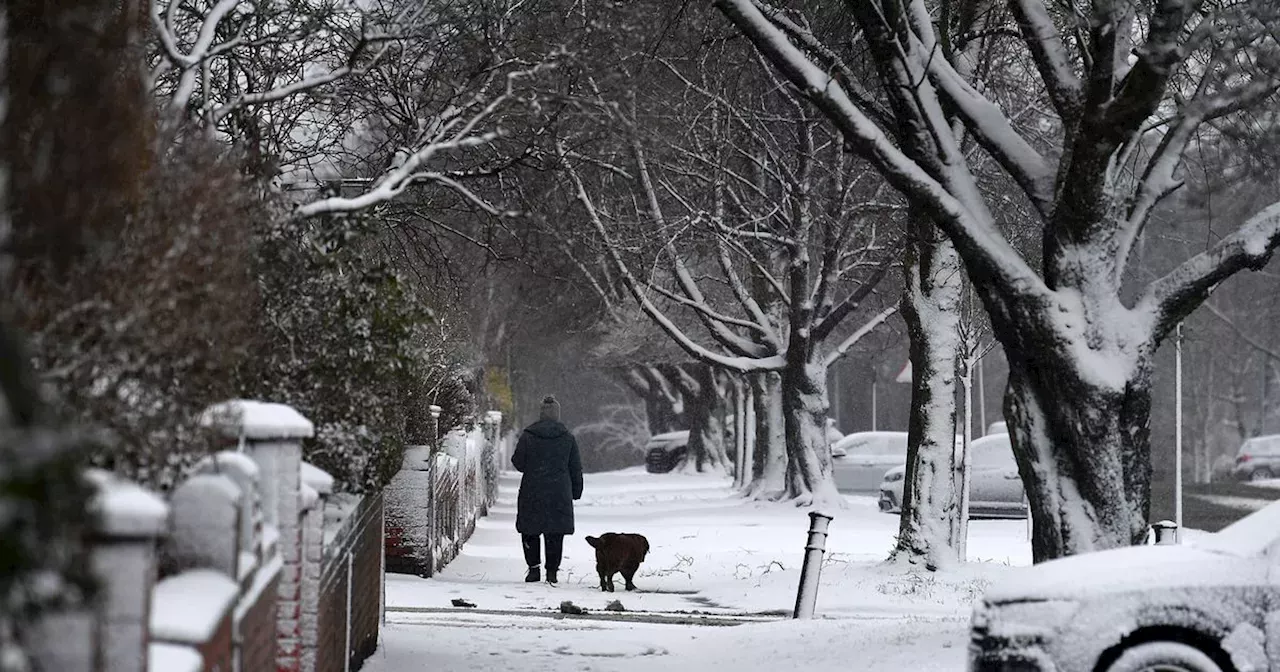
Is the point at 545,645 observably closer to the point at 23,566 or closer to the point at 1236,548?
the point at 1236,548

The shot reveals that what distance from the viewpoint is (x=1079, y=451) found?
1145 cm

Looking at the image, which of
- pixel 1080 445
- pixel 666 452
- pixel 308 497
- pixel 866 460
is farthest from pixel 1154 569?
pixel 666 452

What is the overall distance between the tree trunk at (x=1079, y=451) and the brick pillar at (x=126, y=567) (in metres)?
8.07

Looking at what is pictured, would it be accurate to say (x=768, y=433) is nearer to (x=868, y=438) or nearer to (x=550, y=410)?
(x=868, y=438)

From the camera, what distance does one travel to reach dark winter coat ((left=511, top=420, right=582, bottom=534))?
18047 mm

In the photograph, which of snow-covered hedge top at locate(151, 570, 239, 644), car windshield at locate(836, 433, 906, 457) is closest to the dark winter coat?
snow-covered hedge top at locate(151, 570, 239, 644)

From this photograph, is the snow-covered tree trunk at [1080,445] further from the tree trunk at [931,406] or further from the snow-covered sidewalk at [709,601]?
the tree trunk at [931,406]

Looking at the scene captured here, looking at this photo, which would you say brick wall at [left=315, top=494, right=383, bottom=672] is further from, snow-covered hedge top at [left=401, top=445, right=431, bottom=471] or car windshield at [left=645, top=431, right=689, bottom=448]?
car windshield at [left=645, top=431, right=689, bottom=448]

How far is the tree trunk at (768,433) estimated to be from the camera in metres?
35.6

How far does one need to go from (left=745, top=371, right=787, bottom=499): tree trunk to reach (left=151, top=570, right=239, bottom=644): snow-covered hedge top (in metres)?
30.0

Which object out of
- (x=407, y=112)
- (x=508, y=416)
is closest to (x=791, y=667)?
(x=407, y=112)

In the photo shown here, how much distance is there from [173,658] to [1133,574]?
4.69m

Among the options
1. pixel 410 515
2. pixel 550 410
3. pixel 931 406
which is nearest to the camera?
pixel 410 515

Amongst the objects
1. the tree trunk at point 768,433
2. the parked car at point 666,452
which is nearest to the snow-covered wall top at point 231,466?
the tree trunk at point 768,433
